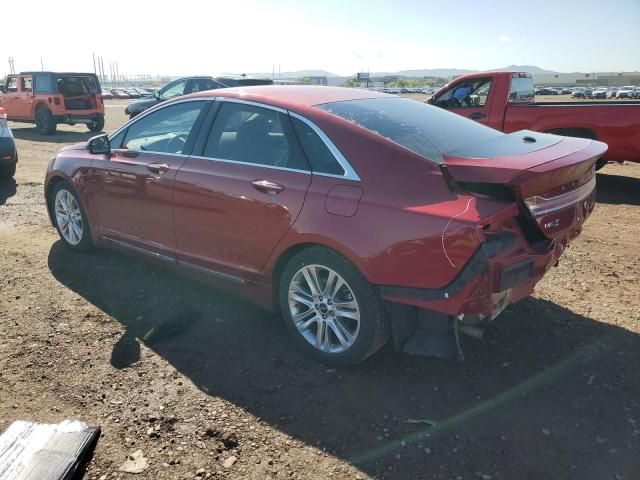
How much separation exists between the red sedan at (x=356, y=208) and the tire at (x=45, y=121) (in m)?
14.1

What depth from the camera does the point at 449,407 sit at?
9.49 feet

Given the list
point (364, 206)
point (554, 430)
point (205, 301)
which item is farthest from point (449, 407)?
point (205, 301)

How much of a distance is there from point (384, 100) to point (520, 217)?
1.54 meters

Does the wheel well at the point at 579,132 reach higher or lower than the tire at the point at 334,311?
higher

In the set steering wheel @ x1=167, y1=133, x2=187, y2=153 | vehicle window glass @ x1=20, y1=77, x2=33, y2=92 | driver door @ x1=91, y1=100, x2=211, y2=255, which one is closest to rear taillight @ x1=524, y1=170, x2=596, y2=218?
driver door @ x1=91, y1=100, x2=211, y2=255

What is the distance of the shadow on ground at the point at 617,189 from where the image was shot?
7620 millimetres

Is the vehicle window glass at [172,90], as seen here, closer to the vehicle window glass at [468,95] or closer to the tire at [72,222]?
the vehicle window glass at [468,95]

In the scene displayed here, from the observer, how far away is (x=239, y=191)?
3494 mm

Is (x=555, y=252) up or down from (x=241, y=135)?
down

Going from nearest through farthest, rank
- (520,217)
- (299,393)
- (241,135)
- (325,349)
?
(520,217) → (299,393) → (325,349) → (241,135)

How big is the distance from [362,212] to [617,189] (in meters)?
7.10

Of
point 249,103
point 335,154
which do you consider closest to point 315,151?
point 335,154

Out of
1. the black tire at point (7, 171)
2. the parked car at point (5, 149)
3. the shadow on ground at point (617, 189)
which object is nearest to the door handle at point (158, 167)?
the parked car at point (5, 149)

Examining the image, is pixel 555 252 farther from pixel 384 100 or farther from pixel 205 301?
pixel 205 301
